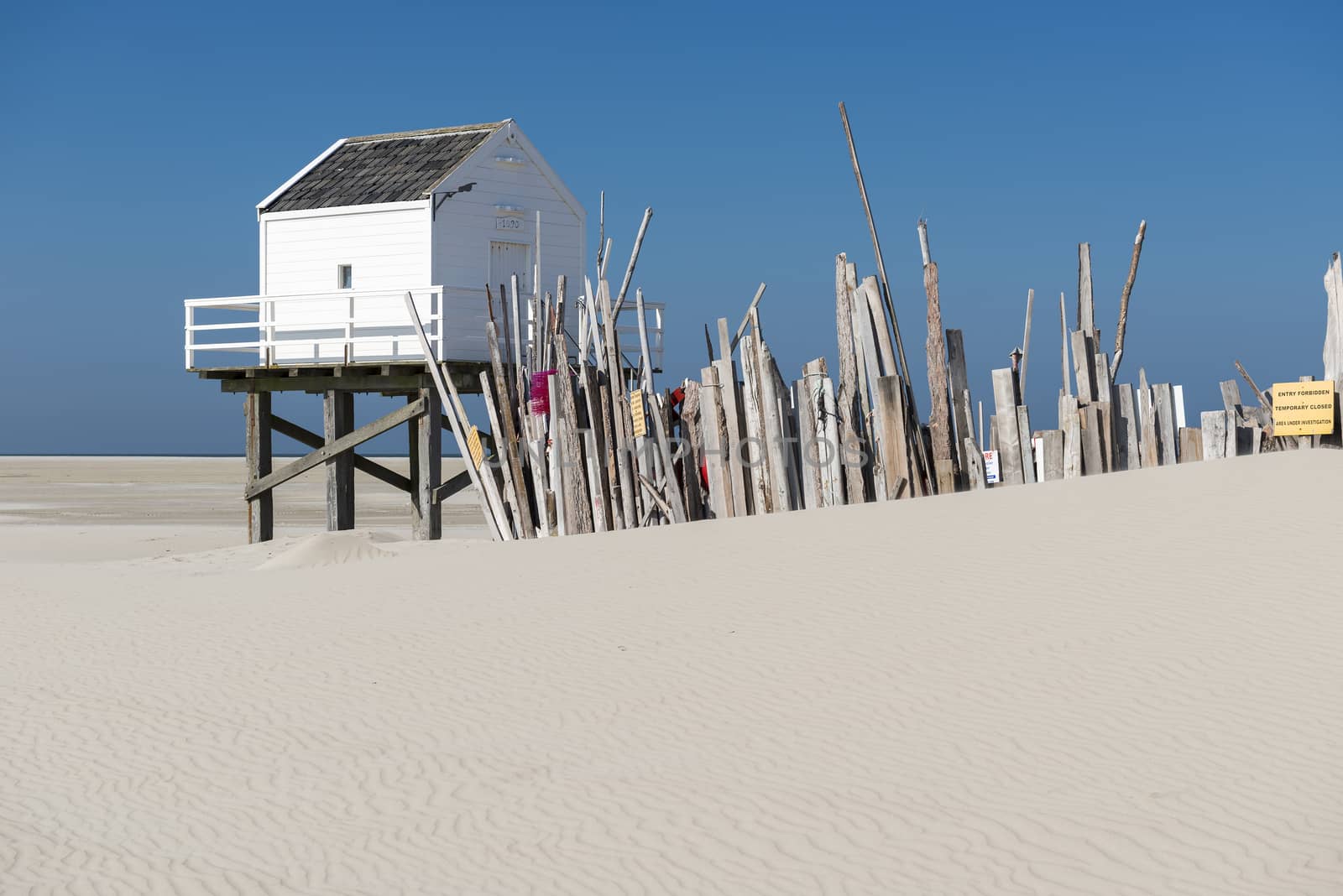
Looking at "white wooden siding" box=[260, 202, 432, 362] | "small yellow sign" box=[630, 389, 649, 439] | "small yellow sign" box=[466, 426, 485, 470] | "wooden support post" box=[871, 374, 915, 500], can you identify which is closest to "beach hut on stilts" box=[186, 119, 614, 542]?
"white wooden siding" box=[260, 202, 432, 362]

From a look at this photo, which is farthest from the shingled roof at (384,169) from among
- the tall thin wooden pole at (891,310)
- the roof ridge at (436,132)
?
the tall thin wooden pole at (891,310)

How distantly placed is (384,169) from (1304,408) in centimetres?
1294

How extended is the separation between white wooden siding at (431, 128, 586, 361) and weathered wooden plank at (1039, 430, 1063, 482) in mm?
8606

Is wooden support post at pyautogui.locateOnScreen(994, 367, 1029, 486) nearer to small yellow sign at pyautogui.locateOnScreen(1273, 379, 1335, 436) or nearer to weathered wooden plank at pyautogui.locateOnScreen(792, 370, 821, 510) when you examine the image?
weathered wooden plank at pyautogui.locateOnScreen(792, 370, 821, 510)

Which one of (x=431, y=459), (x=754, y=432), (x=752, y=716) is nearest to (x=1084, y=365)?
(x=754, y=432)

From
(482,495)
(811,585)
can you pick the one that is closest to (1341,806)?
(811,585)

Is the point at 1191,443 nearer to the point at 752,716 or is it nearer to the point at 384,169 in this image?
the point at 752,716

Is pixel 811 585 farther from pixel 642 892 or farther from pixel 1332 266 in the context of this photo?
pixel 1332 266

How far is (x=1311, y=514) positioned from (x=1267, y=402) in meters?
2.41

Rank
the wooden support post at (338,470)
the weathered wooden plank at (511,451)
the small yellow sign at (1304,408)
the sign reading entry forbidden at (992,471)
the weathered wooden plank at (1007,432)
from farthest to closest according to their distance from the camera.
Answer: the wooden support post at (338,470) < the weathered wooden plank at (511,451) < the sign reading entry forbidden at (992,471) < the weathered wooden plank at (1007,432) < the small yellow sign at (1304,408)

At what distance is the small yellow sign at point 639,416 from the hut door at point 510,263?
6222mm

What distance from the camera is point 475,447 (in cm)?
1495

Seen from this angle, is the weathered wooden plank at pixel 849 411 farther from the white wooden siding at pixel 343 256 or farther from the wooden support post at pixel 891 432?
the white wooden siding at pixel 343 256

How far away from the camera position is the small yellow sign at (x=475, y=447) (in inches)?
583
